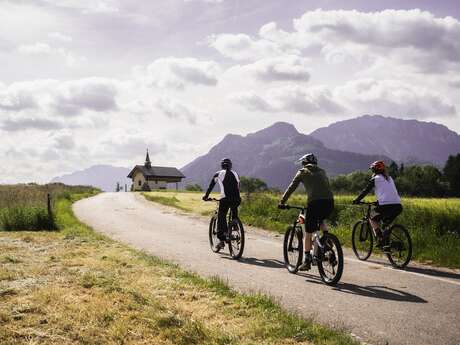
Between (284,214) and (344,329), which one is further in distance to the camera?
(284,214)

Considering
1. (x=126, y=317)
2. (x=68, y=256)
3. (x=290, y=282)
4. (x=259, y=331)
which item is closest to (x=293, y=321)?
(x=259, y=331)

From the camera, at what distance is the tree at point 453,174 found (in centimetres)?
9434

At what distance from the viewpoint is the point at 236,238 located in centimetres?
1127

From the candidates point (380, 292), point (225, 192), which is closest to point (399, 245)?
point (380, 292)

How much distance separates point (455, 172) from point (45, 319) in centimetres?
10342

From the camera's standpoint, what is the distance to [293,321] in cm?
556

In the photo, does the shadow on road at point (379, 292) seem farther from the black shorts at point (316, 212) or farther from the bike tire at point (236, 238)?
the bike tire at point (236, 238)

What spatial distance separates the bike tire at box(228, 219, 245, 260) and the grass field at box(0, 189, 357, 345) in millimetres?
2361

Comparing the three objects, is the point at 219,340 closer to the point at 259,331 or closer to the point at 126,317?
the point at 259,331

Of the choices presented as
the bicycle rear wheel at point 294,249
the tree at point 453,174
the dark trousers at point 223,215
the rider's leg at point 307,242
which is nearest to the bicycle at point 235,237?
the dark trousers at point 223,215

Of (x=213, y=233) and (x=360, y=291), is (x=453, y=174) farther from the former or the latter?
(x=360, y=291)

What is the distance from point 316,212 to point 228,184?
3526 mm

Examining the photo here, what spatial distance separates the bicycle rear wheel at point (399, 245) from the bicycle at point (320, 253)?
2.22 m

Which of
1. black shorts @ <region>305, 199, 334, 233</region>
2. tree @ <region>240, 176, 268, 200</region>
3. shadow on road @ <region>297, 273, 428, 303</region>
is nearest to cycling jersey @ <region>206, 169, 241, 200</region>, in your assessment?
black shorts @ <region>305, 199, 334, 233</region>
